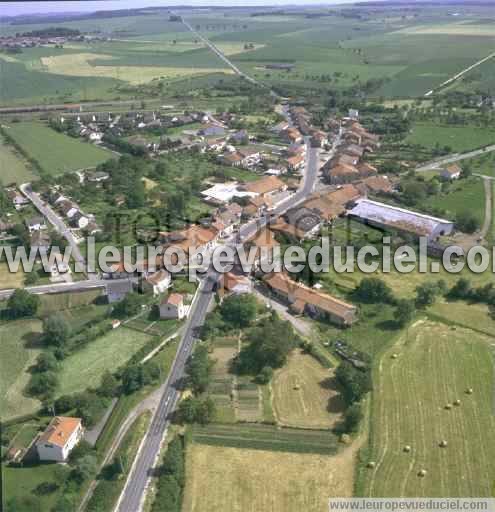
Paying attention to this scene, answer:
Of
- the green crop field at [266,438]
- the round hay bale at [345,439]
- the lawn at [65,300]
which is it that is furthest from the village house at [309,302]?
the lawn at [65,300]

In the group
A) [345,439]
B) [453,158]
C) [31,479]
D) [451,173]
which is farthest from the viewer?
[453,158]

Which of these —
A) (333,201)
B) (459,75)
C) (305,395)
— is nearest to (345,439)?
(305,395)

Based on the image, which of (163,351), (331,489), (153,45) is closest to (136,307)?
(163,351)

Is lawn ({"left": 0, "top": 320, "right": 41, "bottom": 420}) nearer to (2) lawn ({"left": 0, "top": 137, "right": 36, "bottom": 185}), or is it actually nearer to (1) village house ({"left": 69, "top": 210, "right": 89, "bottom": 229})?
(1) village house ({"left": 69, "top": 210, "right": 89, "bottom": 229})

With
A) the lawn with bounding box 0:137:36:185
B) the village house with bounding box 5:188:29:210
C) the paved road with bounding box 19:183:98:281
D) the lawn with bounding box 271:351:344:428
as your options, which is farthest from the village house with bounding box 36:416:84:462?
the lawn with bounding box 0:137:36:185

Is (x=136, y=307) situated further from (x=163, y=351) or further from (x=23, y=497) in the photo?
(x=23, y=497)

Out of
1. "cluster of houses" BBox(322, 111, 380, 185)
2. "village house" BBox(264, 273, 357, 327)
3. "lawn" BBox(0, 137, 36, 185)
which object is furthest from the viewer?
"lawn" BBox(0, 137, 36, 185)

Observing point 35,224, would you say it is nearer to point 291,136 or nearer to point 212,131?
point 212,131
